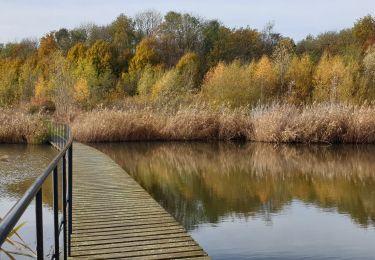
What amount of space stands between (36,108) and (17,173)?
1829 cm

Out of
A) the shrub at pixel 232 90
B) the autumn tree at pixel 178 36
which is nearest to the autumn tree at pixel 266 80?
the shrub at pixel 232 90

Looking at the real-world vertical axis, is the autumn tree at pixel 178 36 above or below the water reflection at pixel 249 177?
above

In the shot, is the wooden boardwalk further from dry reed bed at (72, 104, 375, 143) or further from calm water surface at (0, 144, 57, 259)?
dry reed bed at (72, 104, 375, 143)

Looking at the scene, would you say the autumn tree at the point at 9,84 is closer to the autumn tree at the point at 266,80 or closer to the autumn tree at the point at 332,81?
the autumn tree at the point at 266,80

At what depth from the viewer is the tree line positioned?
26.9m

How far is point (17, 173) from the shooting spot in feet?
34.0

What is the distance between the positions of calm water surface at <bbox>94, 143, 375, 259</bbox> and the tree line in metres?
9.28

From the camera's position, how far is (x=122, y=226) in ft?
17.8

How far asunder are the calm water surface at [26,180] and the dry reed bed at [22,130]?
0.77 metres

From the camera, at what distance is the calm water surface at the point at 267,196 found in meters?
5.91

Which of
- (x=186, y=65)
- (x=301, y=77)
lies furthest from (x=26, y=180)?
(x=186, y=65)

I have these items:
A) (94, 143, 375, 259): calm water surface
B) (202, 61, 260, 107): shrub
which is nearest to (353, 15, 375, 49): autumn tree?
(202, 61, 260, 107): shrub

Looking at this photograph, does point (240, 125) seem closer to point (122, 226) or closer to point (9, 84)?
point (122, 226)

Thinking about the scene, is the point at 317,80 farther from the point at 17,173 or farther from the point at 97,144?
the point at 17,173
